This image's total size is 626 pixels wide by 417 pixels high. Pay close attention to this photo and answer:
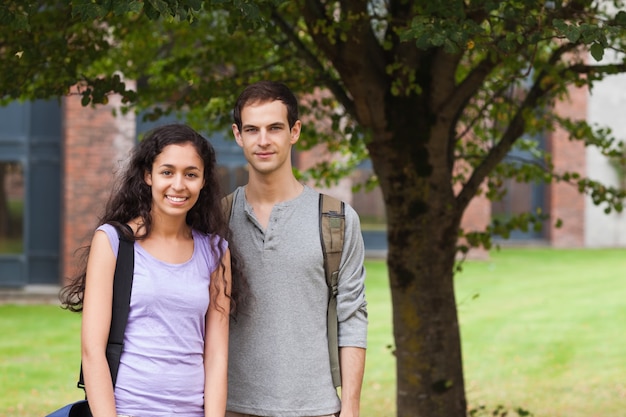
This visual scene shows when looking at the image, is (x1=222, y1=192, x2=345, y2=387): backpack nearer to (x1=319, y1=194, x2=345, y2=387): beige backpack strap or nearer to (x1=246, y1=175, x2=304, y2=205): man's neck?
(x1=319, y1=194, x2=345, y2=387): beige backpack strap

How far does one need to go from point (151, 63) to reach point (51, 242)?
11.7m

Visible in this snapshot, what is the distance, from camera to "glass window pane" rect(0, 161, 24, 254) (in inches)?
761

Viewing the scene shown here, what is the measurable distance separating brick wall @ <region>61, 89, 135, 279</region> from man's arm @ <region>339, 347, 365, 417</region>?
16.0m

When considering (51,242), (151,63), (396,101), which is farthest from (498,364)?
(51,242)

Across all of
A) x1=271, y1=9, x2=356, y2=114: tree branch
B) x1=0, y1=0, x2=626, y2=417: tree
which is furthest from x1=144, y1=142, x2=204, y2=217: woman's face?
x1=271, y1=9, x2=356, y2=114: tree branch

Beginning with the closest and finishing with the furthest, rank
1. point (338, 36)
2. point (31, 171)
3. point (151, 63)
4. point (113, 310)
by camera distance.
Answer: point (113, 310) → point (338, 36) → point (151, 63) → point (31, 171)

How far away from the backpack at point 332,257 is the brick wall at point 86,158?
52.2ft

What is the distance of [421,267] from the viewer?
6.37 metres

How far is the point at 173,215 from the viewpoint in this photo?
310cm

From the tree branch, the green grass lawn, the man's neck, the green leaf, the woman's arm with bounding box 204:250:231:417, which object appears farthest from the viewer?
the green grass lawn

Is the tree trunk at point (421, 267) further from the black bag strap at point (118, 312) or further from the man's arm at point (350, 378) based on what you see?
the black bag strap at point (118, 312)

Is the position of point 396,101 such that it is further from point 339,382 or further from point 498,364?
point 498,364

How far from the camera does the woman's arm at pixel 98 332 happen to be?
2.88m

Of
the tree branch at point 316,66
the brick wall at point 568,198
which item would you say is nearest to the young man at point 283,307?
the tree branch at point 316,66
